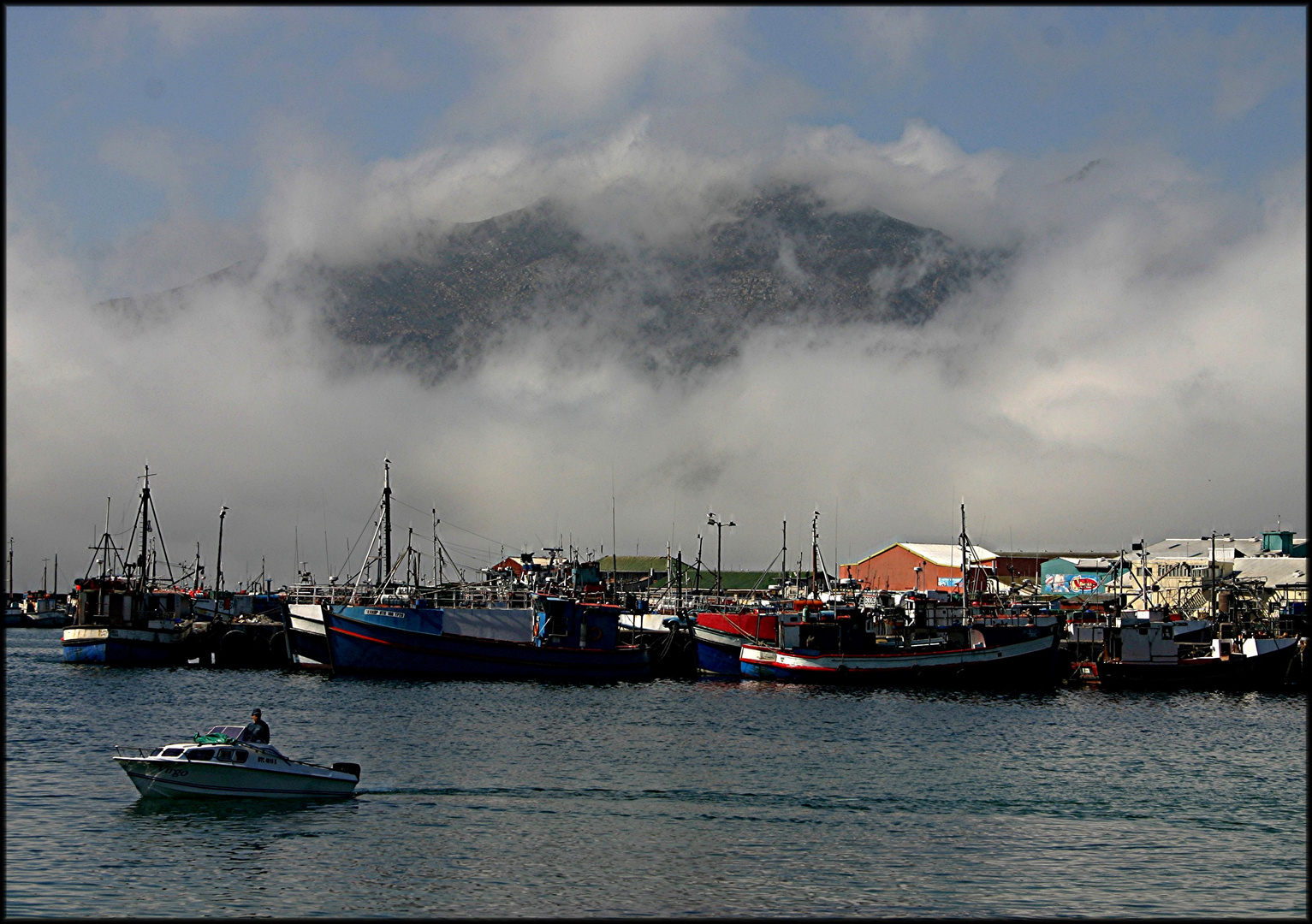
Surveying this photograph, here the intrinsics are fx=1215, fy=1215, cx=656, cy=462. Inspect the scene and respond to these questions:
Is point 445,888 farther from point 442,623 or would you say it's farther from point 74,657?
point 74,657

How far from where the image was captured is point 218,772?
34906 millimetres

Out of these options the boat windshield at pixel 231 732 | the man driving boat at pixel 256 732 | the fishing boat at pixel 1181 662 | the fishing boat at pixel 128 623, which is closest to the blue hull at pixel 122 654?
the fishing boat at pixel 128 623

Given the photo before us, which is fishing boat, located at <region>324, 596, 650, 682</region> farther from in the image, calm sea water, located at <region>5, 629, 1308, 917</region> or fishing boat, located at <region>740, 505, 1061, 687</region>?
calm sea water, located at <region>5, 629, 1308, 917</region>

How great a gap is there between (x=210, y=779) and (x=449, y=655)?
1822 inches

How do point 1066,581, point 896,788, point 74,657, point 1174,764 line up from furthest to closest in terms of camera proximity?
point 1066,581 → point 74,657 → point 1174,764 → point 896,788

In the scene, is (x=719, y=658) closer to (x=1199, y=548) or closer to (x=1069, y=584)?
(x=1069, y=584)

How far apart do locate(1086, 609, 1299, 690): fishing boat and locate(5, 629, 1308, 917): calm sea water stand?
19309 millimetres

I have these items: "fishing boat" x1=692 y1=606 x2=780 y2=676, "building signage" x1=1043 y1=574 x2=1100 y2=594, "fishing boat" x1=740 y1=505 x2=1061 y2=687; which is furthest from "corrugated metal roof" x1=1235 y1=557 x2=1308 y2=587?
"fishing boat" x1=692 y1=606 x2=780 y2=676

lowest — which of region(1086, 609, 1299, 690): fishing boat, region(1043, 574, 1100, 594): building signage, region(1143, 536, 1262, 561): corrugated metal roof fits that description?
region(1086, 609, 1299, 690): fishing boat

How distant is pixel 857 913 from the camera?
2605 centimetres

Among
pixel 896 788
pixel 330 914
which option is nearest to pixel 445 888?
pixel 330 914

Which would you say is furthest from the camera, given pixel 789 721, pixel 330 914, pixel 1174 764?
pixel 789 721

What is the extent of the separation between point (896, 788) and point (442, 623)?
4766 centimetres

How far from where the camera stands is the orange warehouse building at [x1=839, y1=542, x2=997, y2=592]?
155750mm
